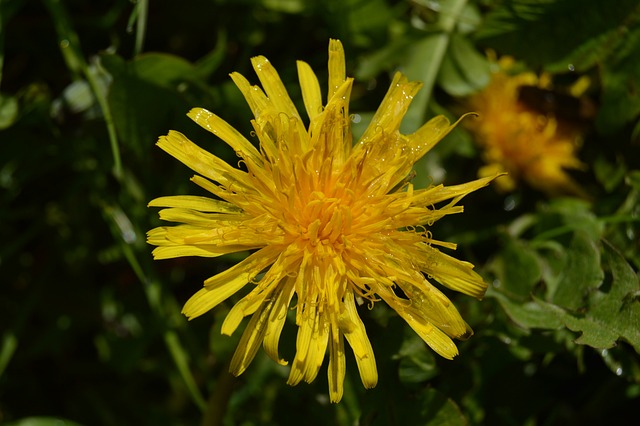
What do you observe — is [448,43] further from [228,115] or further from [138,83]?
[138,83]

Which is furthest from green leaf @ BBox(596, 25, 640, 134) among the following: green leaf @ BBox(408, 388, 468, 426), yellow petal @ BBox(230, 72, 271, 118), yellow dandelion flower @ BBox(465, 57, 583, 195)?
yellow petal @ BBox(230, 72, 271, 118)

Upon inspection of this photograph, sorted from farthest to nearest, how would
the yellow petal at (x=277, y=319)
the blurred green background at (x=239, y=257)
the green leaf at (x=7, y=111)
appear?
1. the green leaf at (x=7, y=111)
2. the blurred green background at (x=239, y=257)
3. the yellow petal at (x=277, y=319)

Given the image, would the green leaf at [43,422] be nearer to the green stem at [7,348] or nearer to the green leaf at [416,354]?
the green stem at [7,348]

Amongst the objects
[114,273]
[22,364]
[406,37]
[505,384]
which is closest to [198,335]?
[114,273]

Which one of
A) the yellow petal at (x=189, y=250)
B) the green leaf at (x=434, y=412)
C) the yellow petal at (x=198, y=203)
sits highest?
the yellow petal at (x=198, y=203)

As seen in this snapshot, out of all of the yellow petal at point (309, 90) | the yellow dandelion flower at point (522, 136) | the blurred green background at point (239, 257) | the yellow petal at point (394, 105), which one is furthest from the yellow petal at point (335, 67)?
the yellow dandelion flower at point (522, 136)

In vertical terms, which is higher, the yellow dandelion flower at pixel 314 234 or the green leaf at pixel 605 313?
the yellow dandelion flower at pixel 314 234

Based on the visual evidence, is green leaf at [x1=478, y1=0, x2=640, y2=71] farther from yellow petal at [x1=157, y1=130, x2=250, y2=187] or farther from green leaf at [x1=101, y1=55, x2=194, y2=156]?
yellow petal at [x1=157, y1=130, x2=250, y2=187]
